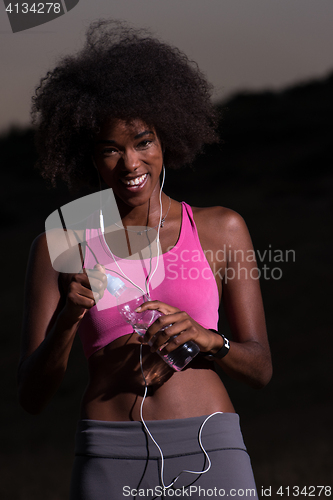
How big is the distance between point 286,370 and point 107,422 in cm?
342

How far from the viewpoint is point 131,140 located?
154cm

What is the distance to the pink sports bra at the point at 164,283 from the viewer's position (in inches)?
Result: 57.0

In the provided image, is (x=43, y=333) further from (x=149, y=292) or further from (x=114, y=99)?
(x=114, y=99)

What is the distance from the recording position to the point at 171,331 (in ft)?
4.01

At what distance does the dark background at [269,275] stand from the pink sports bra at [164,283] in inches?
114

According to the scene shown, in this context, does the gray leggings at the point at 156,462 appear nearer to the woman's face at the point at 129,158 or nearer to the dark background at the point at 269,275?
the woman's face at the point at 129,158

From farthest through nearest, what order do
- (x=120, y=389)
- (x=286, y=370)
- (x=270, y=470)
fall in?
(x=286, y=370) < (x=270, y=470) < (x=120, y=389)

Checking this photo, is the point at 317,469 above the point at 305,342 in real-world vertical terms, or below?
below

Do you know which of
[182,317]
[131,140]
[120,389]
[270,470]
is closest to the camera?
[182,317]

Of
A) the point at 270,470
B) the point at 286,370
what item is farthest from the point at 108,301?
the point at 286,370

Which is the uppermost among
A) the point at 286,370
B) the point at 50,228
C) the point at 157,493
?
the point at 50,228

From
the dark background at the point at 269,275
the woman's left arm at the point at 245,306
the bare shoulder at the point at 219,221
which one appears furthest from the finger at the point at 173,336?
the dark background at the point at 269,275

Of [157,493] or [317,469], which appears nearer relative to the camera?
[157,493]

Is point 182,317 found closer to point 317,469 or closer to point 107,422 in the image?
point 107,422
